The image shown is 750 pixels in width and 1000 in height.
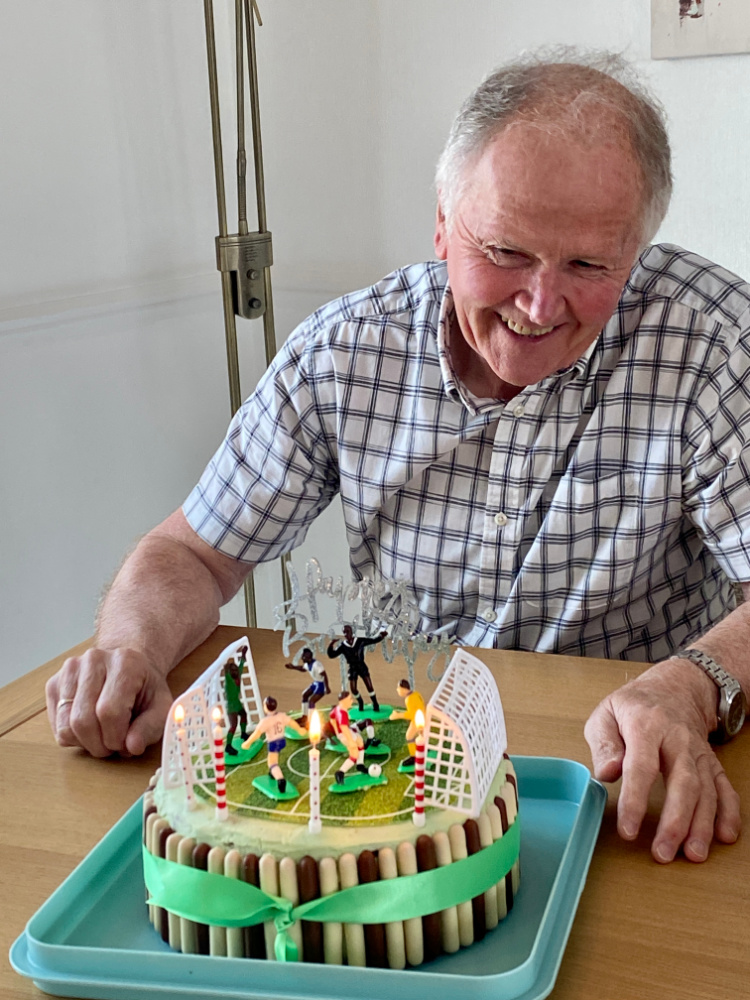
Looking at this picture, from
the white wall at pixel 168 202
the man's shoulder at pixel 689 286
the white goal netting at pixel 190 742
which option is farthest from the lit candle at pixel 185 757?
the white wall at pixel 168 202

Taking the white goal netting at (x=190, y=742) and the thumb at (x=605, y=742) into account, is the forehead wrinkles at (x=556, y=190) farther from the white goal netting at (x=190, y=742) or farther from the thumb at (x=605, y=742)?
the white goal netting at (x=190, y=742)

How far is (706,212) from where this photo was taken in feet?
7.79

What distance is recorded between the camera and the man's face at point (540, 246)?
132cm

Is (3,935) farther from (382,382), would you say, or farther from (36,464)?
(36,464)

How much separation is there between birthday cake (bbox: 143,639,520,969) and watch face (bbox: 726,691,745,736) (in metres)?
0.33

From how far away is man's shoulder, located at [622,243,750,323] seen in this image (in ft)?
5.03

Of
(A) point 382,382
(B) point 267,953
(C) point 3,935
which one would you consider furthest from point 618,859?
(A) point 382,382

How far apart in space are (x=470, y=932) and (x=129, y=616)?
69 centimetres

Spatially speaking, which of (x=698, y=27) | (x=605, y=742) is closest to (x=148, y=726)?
(x=605, y=742)

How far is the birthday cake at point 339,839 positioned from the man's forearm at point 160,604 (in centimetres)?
43

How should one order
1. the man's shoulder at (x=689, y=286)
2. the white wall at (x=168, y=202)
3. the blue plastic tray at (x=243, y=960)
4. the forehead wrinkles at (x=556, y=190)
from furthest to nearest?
the white wall at (x=168, y=202) → the man's shoulder at (x=689, y=286) → the forehead wrinkles at (x=556, y=190) → the blue plastic tray at (x=243, y=960)

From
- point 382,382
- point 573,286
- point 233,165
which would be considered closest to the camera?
point 573,286

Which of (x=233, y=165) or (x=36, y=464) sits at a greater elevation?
(x=233, y=165)

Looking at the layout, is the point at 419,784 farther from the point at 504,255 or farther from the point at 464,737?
the point at 504,255
